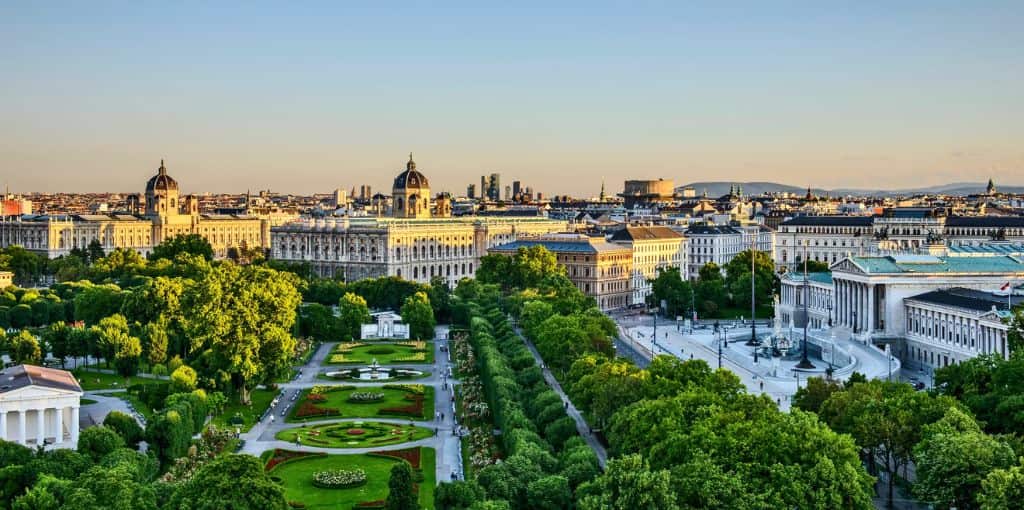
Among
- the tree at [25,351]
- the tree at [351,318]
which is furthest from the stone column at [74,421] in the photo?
the tree at [351,318]

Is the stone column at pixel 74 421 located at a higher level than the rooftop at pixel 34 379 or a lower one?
lower

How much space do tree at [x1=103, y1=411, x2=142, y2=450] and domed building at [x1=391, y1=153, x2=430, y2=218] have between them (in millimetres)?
126797

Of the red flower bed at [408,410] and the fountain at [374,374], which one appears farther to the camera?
the fountain at [374,374]

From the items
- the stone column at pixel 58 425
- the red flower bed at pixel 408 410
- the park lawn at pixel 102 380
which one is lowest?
the red flower bed at pixel 408 410

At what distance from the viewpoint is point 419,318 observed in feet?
Answer: 372

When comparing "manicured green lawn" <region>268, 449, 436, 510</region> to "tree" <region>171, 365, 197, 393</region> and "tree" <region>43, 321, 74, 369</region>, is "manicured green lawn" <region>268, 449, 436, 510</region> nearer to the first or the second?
"tree" <region>171, 365, 197, 393</region>

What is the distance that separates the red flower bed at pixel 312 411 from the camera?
72500 millimetres

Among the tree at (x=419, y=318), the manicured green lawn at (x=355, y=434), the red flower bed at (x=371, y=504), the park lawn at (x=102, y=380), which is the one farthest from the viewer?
the tree at (x=419, y=318)

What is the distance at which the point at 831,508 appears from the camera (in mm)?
42250

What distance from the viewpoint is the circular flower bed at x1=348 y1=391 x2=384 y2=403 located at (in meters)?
77.8

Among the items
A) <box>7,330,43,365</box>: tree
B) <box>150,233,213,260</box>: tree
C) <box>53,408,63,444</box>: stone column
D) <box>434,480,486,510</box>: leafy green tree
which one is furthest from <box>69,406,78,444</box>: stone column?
<box>150,233,213,260</box>: tree

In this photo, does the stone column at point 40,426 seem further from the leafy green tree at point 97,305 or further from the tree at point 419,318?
the tree at point 419,318

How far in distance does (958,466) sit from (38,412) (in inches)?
1654

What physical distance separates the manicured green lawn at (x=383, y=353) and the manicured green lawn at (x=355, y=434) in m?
27.1
